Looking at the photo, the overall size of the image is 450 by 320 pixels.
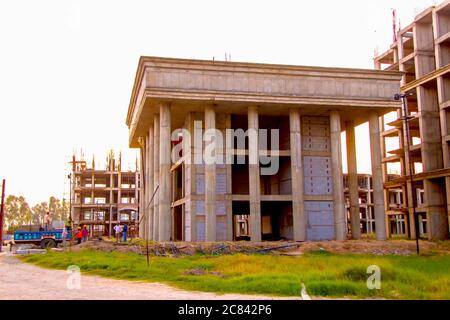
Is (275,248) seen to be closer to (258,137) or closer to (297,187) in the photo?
(297,187)

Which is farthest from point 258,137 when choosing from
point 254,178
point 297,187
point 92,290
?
point 92,290

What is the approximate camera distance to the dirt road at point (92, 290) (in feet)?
39.9

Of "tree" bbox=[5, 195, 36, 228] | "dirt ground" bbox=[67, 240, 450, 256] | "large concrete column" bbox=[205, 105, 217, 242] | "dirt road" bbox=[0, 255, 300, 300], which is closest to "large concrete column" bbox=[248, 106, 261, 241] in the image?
"large concrete column" bbox=[205, 105, 217, 242]

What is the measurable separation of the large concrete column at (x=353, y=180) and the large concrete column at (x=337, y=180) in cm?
282

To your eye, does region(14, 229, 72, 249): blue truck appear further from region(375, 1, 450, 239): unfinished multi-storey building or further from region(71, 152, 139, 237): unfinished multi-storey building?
region(71, 152, 139, 237): unfinished multi-storey building

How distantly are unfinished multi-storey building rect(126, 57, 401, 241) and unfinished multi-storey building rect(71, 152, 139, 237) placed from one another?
153ft

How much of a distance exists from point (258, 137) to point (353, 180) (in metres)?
9.06

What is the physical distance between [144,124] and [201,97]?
10.0 m

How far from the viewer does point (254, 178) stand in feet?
106

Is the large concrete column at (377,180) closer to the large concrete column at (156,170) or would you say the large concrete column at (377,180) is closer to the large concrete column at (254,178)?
the large concrete column at (254,178)

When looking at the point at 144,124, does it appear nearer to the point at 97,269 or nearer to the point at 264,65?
the point at 264,65

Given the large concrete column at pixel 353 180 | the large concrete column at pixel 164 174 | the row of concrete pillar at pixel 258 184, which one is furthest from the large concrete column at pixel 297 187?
the large concrete column at pixel 164 174
